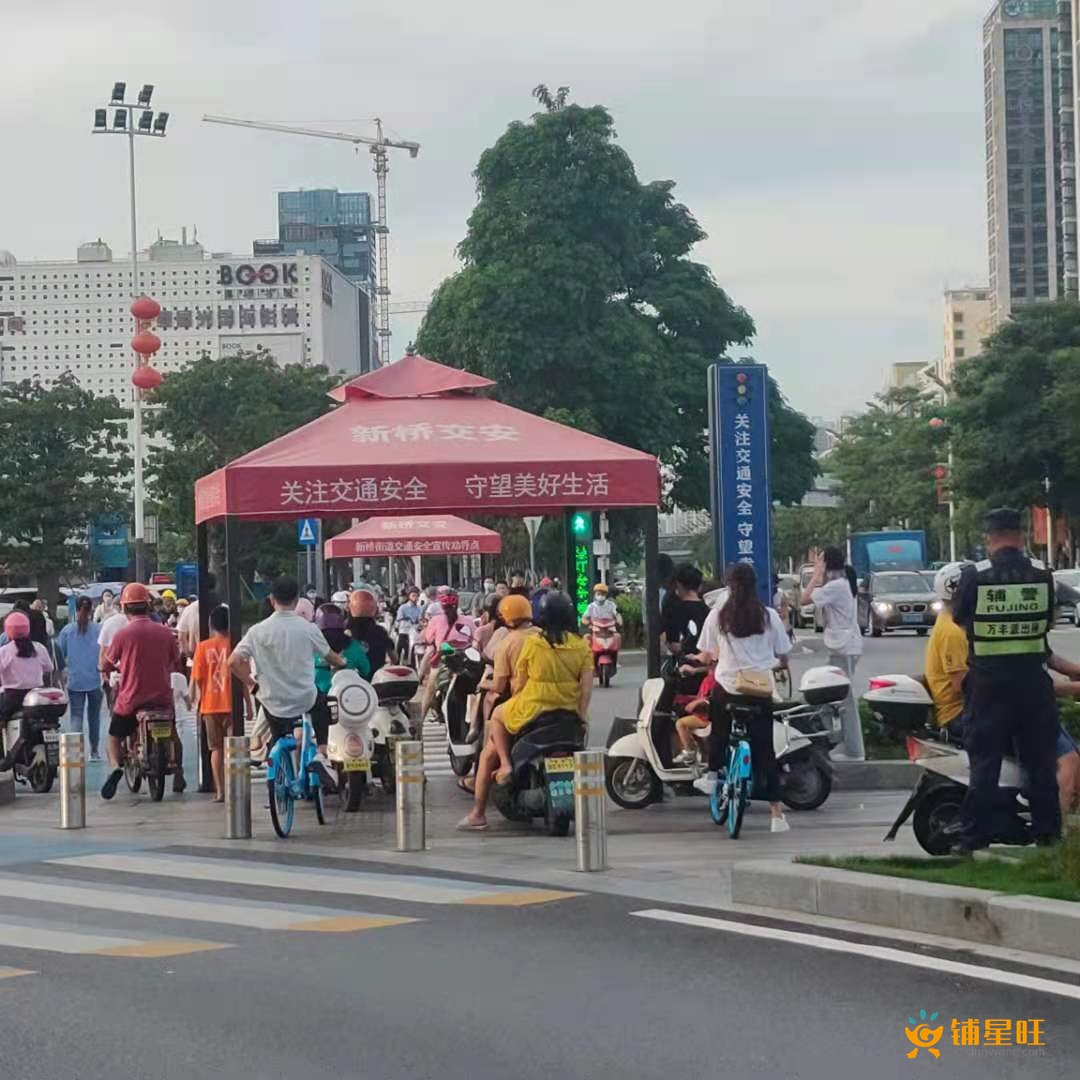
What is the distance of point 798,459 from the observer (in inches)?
2381

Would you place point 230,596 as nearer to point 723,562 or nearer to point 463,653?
point 463,653

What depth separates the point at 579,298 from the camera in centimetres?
5438

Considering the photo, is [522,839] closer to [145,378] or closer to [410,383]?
[410,383]

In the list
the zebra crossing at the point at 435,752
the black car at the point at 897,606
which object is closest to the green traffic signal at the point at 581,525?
the zebra crossing at the point at 435,752

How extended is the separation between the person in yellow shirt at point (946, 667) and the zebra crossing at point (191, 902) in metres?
3.11

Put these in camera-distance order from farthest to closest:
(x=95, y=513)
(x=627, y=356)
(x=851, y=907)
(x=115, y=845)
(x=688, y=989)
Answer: (x=95, y=513) → (x=627, y=356) → (x=115, y=845) → (x=851, y=907) → (x=688, y=989)

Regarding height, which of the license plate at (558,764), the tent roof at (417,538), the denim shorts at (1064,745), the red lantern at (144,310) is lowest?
the license plate at (558,764)

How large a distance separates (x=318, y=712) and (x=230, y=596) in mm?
1530

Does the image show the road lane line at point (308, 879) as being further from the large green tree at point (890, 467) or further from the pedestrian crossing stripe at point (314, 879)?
the large green tree at point (890, 467)

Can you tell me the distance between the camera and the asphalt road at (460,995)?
22.8 ft

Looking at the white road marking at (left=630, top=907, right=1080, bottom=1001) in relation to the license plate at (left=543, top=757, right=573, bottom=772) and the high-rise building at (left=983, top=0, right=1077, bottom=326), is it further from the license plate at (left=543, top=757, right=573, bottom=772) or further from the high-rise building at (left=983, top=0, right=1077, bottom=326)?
the high-rise building at (left=983, top=0, right=1077, bottom=326)

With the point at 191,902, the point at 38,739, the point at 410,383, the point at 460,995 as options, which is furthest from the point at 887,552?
the point at 460,995

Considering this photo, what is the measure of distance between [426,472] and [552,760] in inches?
150

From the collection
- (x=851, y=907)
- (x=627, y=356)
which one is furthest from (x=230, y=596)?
(x=627, y=356)
